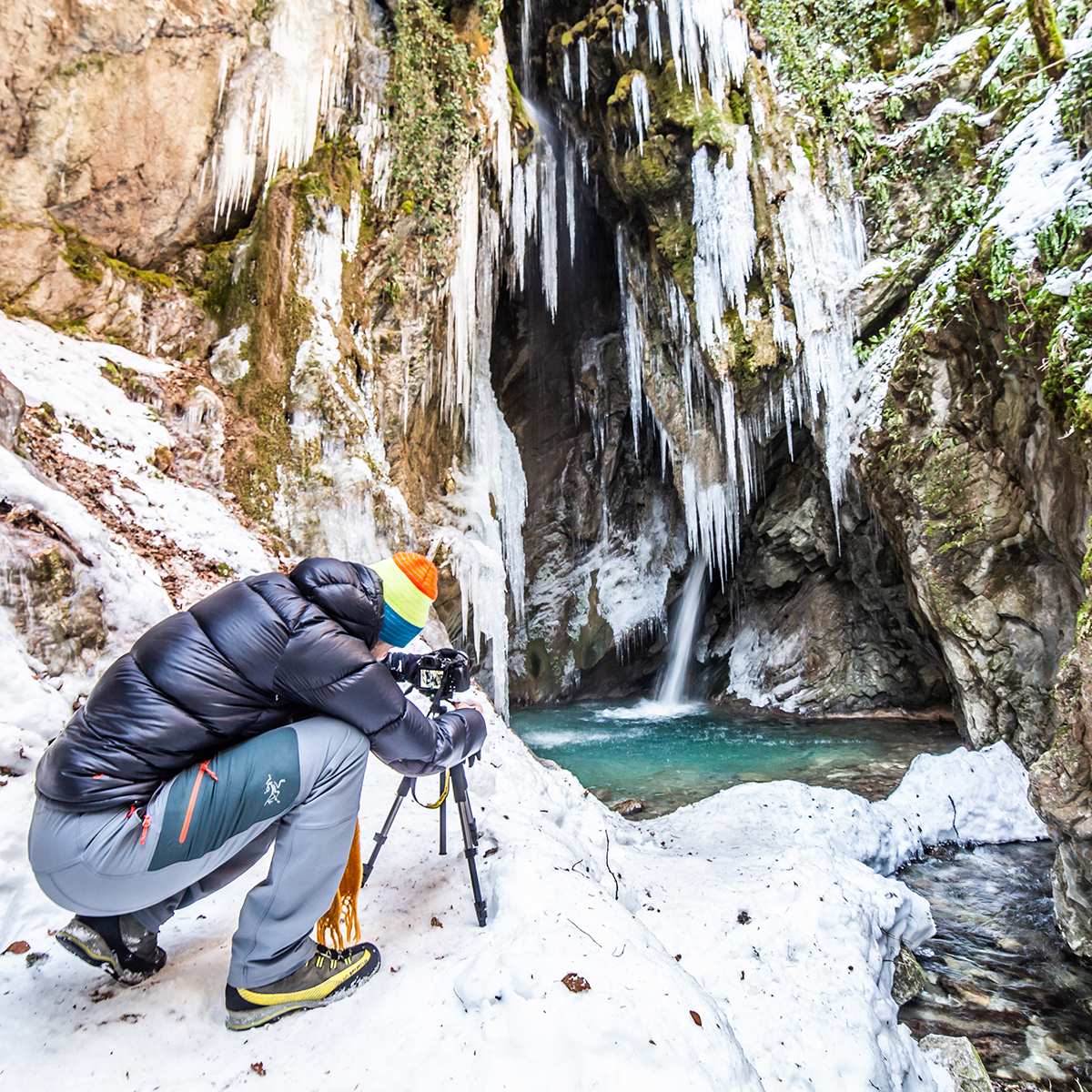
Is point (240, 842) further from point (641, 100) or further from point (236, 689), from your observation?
point (641, 100)

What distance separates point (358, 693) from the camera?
174cm

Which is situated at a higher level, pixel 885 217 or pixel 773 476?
pixel 885 217

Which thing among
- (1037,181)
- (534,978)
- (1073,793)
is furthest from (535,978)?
(1037,181)

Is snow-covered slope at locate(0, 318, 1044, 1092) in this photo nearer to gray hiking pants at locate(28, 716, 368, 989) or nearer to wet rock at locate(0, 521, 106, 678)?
wet rock at locate(0, 521, 106, 678)

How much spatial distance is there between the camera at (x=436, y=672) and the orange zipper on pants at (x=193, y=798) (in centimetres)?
80

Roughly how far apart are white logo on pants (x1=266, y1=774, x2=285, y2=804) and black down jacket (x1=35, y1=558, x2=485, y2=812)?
0.16 meters

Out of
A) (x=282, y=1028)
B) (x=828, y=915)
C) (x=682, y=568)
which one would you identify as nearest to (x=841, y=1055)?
(x=828, y=915)

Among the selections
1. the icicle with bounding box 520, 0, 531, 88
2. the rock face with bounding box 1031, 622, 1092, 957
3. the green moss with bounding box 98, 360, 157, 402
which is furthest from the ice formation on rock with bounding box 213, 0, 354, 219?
the rock face with bounding box 1031, 622, 1092, 957

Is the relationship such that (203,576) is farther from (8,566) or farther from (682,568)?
(682,568)

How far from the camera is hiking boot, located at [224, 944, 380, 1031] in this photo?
5.27 feet

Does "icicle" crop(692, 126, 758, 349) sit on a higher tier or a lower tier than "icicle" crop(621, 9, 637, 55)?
lower

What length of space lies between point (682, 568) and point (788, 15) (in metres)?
11.2

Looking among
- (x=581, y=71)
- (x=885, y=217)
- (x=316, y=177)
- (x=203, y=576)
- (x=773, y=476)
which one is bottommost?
(x=203, y=576)

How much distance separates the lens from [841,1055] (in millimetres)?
2385
